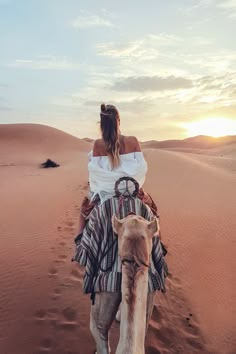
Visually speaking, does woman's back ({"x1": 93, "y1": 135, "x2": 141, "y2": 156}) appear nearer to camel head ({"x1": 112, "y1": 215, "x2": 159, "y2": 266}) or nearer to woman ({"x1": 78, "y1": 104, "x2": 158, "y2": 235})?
woman ({"x1": 78, "y1": 104, "x2": 158, "y2": 235})

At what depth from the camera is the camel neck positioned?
8.09 feet

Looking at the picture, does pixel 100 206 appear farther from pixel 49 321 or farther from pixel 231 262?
pixel 231 262

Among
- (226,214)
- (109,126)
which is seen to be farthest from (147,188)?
(109,126)

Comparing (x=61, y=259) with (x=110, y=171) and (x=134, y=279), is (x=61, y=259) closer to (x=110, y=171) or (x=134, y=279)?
(x=110, y=171)

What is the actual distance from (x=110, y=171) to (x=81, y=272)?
3.50 meters

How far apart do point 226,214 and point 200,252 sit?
2999mm

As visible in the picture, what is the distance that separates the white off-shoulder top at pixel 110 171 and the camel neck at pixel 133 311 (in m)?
1.18

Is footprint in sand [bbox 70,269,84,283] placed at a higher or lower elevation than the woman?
lower

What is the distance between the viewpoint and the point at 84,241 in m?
3.70

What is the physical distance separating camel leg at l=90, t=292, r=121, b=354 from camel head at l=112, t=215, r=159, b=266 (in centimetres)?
83

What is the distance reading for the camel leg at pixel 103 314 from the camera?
355 centimetres

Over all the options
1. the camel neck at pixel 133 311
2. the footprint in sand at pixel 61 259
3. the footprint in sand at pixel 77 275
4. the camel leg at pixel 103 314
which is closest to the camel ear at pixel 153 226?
the camel neck at pixel 133 311

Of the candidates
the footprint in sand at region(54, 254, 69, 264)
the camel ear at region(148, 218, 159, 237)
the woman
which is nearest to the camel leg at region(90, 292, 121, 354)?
the woman

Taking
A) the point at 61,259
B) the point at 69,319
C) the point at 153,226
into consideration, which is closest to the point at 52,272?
the point at 61,259
